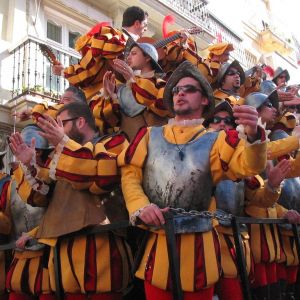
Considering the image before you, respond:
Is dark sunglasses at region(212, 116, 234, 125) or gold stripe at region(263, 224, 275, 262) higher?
dark sunglasses at region(212, 116, 234, 125)

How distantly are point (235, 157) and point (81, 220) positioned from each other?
98cm

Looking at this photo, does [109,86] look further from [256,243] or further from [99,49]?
[256,243]

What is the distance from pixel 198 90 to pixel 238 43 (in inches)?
641

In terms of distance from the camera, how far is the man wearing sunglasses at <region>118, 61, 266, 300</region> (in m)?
2.18

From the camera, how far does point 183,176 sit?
2.30 meters

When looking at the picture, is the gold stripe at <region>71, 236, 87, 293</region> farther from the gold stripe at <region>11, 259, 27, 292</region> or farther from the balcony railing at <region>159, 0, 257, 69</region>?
the balcony railing at <region>159, 0, 257, 69</region>

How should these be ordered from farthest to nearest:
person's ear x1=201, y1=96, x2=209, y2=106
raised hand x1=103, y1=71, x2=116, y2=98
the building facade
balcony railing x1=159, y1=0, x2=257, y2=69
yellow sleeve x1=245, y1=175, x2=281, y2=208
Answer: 1. balcony railing x1=159, y1=0, x2=257, y2=69
2. the building facade
3. raised hand x1=103, y1=71, x2=116, y2=98
4. yellow sleeve x1=245, y1=175, x2=281, y2=208
5. person's ear x1=201, y1=96, x2=209, y2=106

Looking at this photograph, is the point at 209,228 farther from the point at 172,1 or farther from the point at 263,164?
the point at 172,1

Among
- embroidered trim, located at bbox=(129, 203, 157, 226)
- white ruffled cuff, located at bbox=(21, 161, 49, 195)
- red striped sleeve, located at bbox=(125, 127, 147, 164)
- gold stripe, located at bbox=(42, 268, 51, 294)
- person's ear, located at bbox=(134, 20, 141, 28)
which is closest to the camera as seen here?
embroidered trim, located at bbox=(129, 203, 157, 226)

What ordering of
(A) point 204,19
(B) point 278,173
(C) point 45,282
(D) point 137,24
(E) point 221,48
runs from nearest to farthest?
(C) point 45,282, (B) point 278,173, (D) point 137,24, (E) point 221,48, (A) point 204,19

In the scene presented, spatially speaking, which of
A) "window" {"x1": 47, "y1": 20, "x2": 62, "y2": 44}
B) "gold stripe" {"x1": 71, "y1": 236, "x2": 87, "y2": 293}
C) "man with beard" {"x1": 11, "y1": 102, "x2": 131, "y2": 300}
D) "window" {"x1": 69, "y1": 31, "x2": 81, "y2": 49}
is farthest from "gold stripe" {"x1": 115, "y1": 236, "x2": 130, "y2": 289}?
"window" {"x1": 69, "y1": 31, "x2": 81, "y2": 49}

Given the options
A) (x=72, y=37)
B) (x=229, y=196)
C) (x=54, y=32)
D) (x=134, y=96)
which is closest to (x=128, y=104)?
(x=134, y=96)

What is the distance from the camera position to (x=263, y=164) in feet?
7.21

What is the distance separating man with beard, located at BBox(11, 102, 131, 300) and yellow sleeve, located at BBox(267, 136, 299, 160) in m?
1.46
